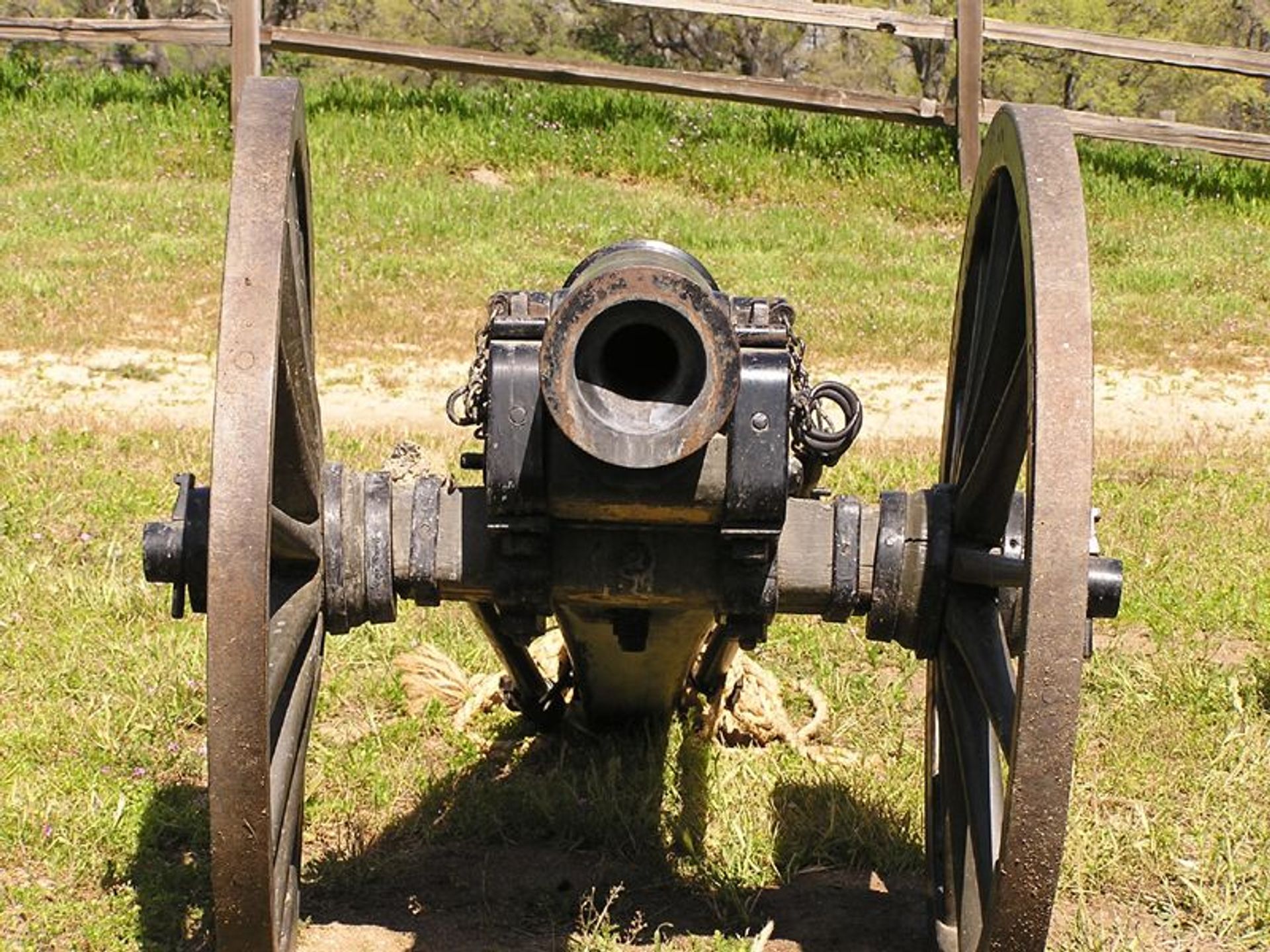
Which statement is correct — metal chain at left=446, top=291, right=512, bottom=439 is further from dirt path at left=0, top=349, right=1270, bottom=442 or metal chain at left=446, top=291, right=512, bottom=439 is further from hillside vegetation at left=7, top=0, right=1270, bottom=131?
hillside vegetation at left=7, top=0, right=1270, bottom=131

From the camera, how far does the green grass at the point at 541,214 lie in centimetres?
916

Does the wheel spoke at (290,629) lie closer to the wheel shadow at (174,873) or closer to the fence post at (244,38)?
the wheel shadow at (174,873)

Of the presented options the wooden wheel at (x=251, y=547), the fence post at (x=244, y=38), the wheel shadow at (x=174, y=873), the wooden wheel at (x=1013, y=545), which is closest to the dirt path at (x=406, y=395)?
the wheel shadow at (x=174, y=873)

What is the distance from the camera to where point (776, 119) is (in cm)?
1224

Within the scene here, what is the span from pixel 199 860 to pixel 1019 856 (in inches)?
77.6

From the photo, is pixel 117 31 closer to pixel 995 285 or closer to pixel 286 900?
pixel 995 285

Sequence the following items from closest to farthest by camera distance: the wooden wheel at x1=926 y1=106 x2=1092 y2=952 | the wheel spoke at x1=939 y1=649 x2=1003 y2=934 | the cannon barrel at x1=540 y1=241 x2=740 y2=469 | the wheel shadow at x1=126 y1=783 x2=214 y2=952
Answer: the wooden wheel at x1=926 y1=106 x2=1092 y2=952, the cannon barrel at x1=540 y1=241 x2=740 y2=469, the wheel spoke at x1=939 y1=649 x2=1003 y2=934, the wheel shadow at x1=126 y1=783 x2=214 y2=952

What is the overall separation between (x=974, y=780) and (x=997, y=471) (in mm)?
535

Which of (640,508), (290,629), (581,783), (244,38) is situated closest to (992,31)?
(244,38)

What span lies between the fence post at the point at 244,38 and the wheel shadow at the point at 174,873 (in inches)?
327

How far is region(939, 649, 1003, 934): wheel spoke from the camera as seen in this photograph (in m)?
2.87

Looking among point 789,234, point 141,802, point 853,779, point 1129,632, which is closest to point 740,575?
point 853,779

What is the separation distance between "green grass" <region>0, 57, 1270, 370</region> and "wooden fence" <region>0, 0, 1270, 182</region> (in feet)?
0.90

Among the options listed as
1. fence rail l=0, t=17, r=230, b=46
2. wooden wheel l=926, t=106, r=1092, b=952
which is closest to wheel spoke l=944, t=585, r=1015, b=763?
wooden wheel l=926, t=106, r=1092, b=952
